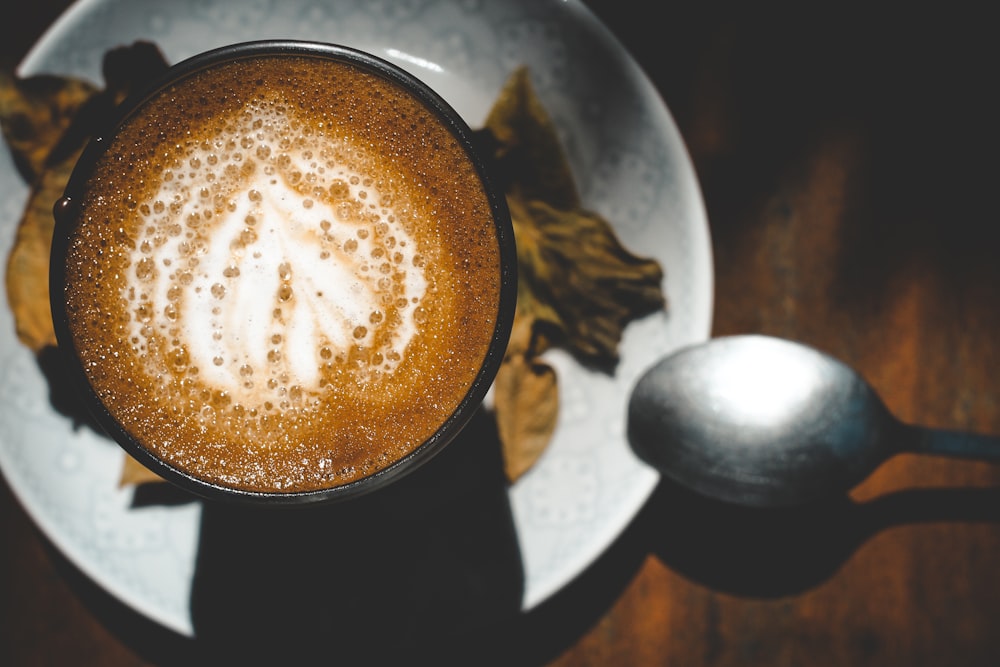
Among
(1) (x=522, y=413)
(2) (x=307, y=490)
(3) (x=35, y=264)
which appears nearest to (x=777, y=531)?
(1) (x=522, y=413)

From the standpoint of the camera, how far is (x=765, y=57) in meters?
0.88

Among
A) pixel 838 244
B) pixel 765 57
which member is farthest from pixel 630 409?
pixel 765 57

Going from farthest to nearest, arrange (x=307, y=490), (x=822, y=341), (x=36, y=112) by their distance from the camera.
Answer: (x=822, y=341) < (x=36, y=112) < (x=307, y=490)

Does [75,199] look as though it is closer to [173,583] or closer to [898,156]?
[173,583]

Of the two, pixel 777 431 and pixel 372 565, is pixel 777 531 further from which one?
pixel 372 565

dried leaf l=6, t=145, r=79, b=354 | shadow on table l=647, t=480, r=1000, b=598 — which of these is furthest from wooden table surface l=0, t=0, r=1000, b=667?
dried leaf l=6, t=145, r=79, b=354

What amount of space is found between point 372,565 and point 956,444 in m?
0.69

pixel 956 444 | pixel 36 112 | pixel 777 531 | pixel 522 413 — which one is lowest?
pixel 777 531

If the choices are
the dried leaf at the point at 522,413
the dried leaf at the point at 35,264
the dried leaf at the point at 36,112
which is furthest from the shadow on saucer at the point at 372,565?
the dried leaf at the point at 36,112

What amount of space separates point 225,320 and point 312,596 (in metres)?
0.34

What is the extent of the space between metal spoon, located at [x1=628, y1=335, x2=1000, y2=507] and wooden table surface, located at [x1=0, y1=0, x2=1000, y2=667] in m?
0.08

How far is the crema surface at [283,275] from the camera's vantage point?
605 millimetres

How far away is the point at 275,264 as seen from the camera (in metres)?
0.63

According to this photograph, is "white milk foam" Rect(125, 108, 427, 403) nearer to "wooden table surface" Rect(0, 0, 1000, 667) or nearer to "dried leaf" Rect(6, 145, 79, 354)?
"dried leaf" Rect(6, 145, 79, 354)
